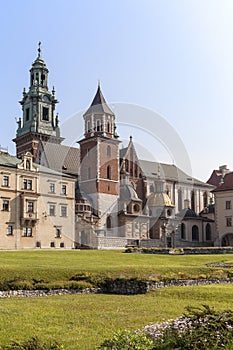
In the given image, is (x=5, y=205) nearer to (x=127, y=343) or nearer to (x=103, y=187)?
(x=103, y=187)

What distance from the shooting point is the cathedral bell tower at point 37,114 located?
9394 cm

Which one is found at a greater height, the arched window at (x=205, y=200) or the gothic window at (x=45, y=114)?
the gothic window at (x=45, y=114)

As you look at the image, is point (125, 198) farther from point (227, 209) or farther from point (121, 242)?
point (227, 209)

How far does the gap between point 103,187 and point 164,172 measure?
25.0m

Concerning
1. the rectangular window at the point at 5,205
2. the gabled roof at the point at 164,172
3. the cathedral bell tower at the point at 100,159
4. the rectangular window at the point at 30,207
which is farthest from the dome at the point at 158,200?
the rectangular window at the point at 5,205

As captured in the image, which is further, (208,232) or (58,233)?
(208,232)

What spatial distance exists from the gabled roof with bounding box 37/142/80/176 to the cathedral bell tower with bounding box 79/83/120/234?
236 cm

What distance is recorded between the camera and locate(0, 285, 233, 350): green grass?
41.7 ft

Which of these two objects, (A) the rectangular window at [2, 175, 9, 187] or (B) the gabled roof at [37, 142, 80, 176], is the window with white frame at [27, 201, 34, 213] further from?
(B) the gabled roof at [37, 142, 80, 176]

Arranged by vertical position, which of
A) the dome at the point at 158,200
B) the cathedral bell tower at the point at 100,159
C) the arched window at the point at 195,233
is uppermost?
the cathedral bell tower at the point at 100,159

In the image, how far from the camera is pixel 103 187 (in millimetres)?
79688

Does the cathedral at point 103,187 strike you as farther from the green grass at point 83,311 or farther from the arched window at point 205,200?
the green grass at point 83,311

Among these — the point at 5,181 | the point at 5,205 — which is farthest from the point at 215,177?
the point at 5,205

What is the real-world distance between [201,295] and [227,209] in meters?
64.8
